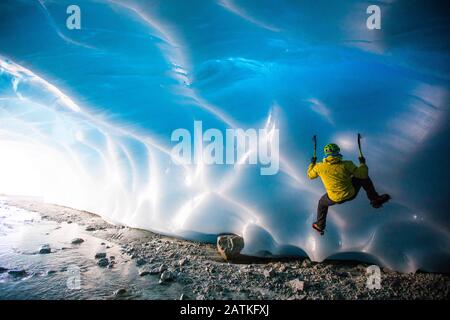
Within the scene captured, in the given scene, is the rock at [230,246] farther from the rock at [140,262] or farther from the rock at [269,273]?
the rock at [140,262]

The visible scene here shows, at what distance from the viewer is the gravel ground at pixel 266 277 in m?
3.07

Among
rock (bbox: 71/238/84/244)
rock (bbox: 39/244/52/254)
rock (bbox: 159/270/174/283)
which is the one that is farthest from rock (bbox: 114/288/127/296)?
rock (bbox: 71/238/84/244)

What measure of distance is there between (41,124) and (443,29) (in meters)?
9.14

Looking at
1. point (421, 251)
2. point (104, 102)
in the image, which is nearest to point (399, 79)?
point (421, 251)

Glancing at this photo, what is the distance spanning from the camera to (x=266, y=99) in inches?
172

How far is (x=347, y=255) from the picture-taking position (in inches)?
151

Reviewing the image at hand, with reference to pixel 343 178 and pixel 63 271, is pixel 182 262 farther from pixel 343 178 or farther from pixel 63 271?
pixel 343 178

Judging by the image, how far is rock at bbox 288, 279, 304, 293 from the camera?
3132 millimetres

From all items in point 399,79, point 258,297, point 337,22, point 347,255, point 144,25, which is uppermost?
point 144,25

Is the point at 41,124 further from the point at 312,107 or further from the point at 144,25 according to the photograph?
the point at 312,107

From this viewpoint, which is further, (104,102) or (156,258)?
(104,102)

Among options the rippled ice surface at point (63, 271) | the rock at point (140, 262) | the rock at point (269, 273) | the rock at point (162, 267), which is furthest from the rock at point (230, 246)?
the rock at point (140, 262)

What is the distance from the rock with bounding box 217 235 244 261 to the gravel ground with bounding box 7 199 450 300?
12 centimetres

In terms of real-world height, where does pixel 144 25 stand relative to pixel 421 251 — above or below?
above
